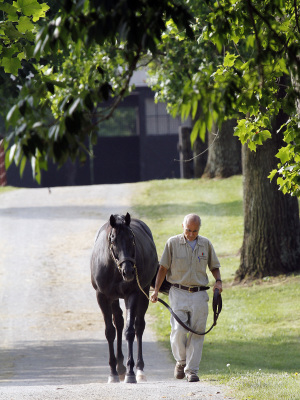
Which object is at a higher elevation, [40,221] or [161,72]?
[161,72]

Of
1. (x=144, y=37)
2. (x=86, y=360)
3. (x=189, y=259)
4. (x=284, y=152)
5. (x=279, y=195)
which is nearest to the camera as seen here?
(x=144, y=37)

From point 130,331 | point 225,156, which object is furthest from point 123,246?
point 225,156

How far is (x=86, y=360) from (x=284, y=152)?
5188mm

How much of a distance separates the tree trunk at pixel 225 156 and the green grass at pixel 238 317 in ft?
6.60

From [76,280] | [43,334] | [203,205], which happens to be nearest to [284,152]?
[43,334]

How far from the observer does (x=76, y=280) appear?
65.0 ft

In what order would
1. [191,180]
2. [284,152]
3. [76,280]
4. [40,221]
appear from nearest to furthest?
[284,152] → [76,280] → [40,221] → [191,180]

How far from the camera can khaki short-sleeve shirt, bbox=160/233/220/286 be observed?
1060cm

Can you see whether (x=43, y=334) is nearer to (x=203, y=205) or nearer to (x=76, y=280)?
(x=76, y=280)

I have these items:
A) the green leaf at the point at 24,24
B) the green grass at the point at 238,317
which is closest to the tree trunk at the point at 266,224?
the green grass at the point at 238,317

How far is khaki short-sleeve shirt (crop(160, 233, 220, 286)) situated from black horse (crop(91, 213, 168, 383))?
1.51 feet

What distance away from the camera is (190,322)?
10.8m

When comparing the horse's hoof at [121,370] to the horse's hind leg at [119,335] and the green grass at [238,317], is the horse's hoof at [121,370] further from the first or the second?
the green grass at [238,317]

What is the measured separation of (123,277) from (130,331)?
0.88 metres
